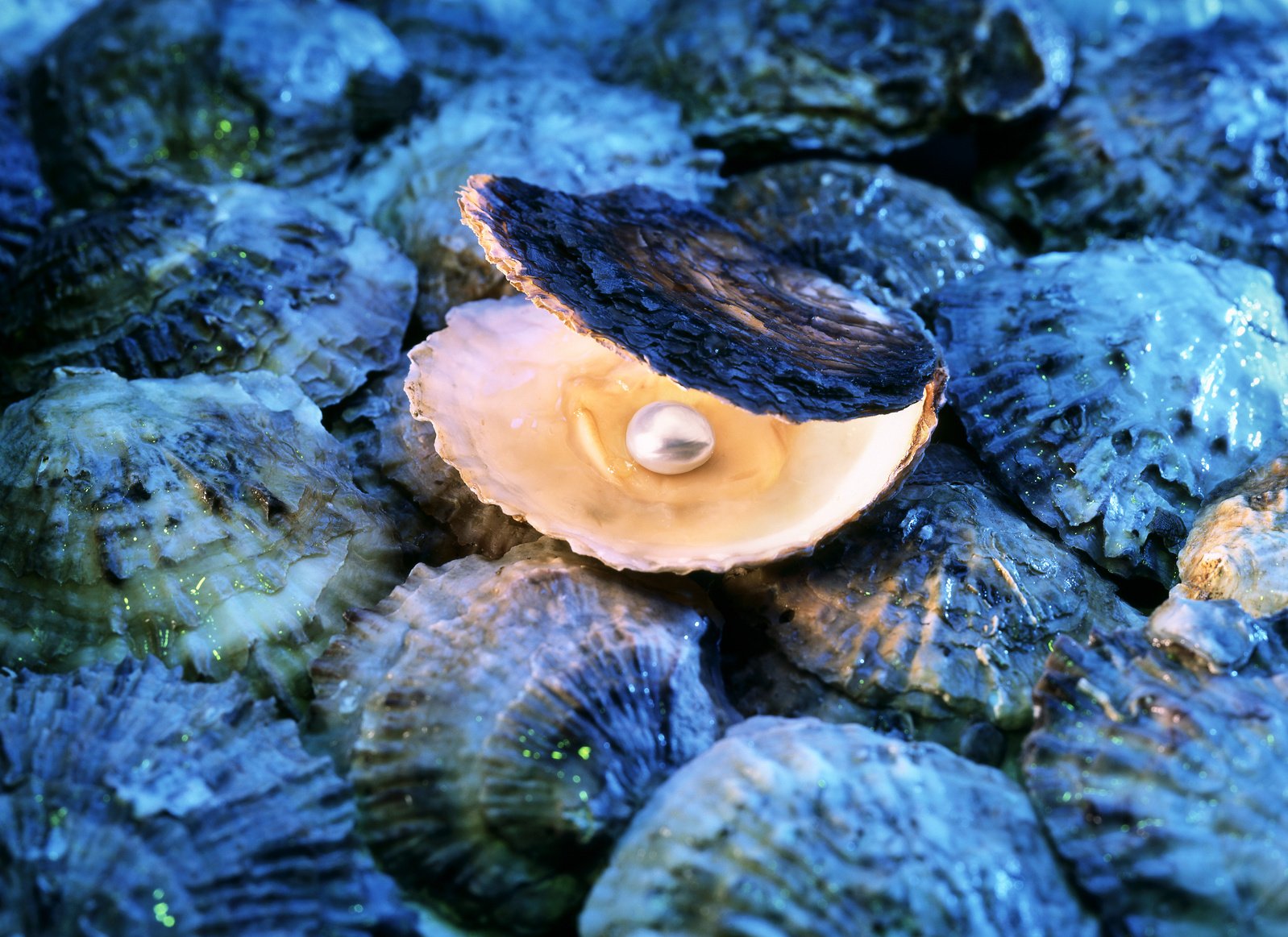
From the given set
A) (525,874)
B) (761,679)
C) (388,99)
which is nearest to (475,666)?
(525,874)

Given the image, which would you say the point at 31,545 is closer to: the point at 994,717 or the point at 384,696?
the point at 384,696

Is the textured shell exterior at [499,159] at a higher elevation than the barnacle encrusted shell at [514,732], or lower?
higher

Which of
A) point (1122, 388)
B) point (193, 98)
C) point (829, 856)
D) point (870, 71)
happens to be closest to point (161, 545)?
point (829, 856)

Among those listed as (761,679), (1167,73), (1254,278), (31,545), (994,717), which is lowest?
(31,545)

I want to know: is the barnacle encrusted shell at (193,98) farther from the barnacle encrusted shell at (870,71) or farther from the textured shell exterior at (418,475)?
the barnacle encrusted shell at (870,71)

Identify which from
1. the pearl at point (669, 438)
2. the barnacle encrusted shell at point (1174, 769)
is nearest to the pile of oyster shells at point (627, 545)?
the barnacle encrusted shell at point (1174, 769)
